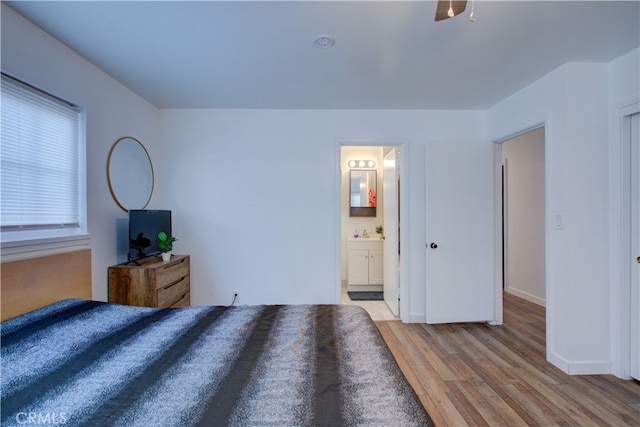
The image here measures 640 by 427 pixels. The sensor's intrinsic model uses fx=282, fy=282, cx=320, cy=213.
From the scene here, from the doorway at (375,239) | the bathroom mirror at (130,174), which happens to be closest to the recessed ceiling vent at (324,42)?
the doorway at (375,239)

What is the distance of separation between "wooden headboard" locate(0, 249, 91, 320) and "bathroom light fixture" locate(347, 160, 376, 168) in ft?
11.9

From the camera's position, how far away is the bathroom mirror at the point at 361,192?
4738 millimetres

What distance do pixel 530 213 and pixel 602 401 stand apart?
267 cm

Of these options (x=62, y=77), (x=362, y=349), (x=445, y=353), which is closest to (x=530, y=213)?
(x=445, y=353)

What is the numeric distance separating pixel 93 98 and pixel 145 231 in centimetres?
114

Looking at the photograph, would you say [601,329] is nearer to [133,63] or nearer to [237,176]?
[237,176]

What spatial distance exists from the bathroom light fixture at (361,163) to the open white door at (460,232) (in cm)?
165

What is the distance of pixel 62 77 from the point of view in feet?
6.44

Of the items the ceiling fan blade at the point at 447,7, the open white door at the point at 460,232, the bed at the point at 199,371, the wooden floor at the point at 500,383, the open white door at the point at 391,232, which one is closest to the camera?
the bed at the point at 199,371

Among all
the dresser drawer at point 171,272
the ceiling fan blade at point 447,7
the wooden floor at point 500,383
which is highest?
the ceiling fan blade at point 447,7

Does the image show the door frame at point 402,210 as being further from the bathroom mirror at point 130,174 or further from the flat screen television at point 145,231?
the bathroom mirror at point 130,174

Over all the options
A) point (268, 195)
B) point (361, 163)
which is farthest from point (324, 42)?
point (361, 163)

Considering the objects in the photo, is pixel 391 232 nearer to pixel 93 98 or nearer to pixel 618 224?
pixel 618 224

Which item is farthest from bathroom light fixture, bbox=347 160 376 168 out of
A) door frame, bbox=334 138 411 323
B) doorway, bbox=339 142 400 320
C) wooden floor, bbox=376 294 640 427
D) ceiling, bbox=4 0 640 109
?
wooden floor, bbox=376 294 640 427
